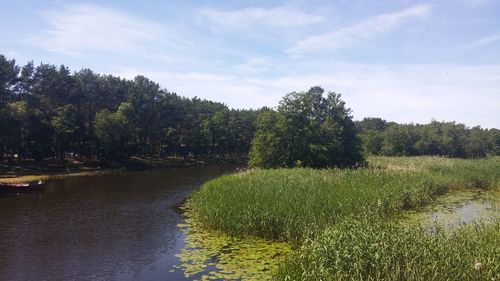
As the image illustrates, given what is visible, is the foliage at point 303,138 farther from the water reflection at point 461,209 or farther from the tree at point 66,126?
the tree at point 66,126

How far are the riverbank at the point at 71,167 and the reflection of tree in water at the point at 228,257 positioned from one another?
33018 mm

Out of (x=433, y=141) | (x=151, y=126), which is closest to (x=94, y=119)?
(x=151, y=126)

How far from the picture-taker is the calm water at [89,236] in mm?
14789

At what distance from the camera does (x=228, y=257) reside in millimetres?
15516

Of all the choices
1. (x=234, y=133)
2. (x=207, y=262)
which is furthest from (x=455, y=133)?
(x=207, y=262)

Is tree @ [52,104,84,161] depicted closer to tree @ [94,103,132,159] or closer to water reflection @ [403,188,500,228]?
tree @ [94,103,132,159]

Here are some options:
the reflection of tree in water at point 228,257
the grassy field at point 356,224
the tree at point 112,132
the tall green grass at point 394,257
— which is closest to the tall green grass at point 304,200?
the grassy field at point 356,224

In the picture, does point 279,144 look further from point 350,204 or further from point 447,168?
point 350,204

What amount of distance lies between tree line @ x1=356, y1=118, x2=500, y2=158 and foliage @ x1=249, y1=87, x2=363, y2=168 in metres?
22.8

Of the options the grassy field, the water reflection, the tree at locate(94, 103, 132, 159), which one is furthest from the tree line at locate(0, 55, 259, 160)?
the water reflection

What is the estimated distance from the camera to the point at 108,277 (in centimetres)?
1407

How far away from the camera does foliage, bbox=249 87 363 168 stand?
4428cm

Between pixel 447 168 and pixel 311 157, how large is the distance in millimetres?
14245

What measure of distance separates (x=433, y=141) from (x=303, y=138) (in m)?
56.4
